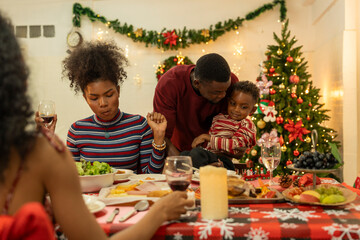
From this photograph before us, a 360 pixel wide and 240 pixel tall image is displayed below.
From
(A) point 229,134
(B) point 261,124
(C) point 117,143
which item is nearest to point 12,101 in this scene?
(C) point 117,143

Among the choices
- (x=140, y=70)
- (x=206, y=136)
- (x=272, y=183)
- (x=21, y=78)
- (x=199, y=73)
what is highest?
(x=140, y=70)

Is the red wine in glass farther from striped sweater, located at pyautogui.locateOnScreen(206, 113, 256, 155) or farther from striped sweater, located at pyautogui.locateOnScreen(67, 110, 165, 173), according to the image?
striped sweater, located at pyautogui.locateOnScreen(206, 113, 256, 155)

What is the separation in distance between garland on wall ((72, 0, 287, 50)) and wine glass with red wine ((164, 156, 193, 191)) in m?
4.65

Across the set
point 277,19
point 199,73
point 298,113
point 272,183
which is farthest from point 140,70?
point 272,183

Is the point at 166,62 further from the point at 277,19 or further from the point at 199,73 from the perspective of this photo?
the point at 199,73

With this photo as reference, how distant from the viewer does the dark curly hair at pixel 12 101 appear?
0.73 meters

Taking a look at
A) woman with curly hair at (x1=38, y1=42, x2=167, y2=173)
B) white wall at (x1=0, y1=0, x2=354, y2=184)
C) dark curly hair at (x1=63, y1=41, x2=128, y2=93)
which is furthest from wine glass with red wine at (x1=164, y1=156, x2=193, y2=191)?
white wall at (x1=0, y1=0, x2=354, y2=184)

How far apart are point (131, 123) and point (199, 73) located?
1.69ft

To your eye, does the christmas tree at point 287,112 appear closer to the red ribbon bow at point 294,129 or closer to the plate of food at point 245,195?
the red ribbon bow at point 294,129

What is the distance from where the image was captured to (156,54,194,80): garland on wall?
583 cm

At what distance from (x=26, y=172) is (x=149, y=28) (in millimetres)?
5493

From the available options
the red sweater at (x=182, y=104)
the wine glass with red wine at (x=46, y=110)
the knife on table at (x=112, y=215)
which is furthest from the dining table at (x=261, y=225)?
the red sweater at (x=182, y=104)

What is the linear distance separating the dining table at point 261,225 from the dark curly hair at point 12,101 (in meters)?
0.44

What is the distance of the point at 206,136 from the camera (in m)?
2.38
